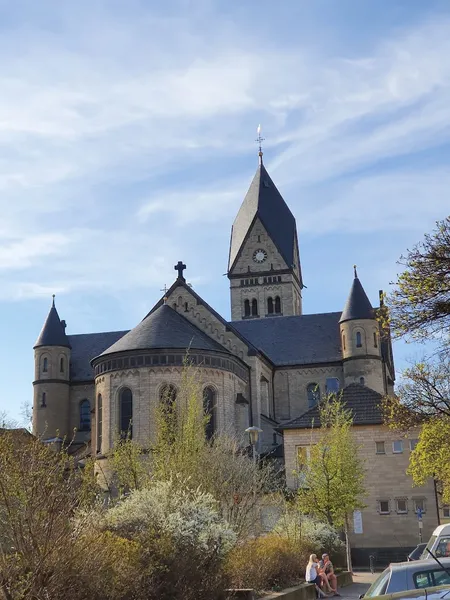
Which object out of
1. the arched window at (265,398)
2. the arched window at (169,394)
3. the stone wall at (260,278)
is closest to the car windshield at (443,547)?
the arched window at (169,394)

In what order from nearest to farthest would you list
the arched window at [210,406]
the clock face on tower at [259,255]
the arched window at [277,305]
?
the arched window at [210,406] < the arched window at [277,305] < the clock face on tower at [259,255]

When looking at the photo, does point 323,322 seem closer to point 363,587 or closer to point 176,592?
point 363,587

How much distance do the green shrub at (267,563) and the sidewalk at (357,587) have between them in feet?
5.12

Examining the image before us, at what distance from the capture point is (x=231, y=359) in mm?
46594

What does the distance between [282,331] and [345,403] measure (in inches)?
780

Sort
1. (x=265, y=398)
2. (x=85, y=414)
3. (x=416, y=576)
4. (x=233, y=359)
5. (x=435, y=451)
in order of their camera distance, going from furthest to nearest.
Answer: (x=85, y=414) < (x=265, y=398) < (x=233, y=359) < (x=435, y=451) < (x=416, y=576)

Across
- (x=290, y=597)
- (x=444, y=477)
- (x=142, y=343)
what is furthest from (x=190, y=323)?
(x=290, y=597)

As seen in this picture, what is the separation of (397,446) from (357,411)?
2.96m

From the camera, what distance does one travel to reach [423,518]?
1560 inches

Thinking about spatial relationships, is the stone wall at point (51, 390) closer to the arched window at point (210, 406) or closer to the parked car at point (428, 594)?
the arched window at point (210, 406)

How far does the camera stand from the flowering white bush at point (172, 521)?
15703mm

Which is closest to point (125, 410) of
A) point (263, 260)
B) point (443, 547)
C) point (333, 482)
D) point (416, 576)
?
point (333, 482)

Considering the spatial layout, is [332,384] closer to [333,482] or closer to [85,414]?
[85,414]

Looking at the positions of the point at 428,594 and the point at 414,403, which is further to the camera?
the point at 414,403
